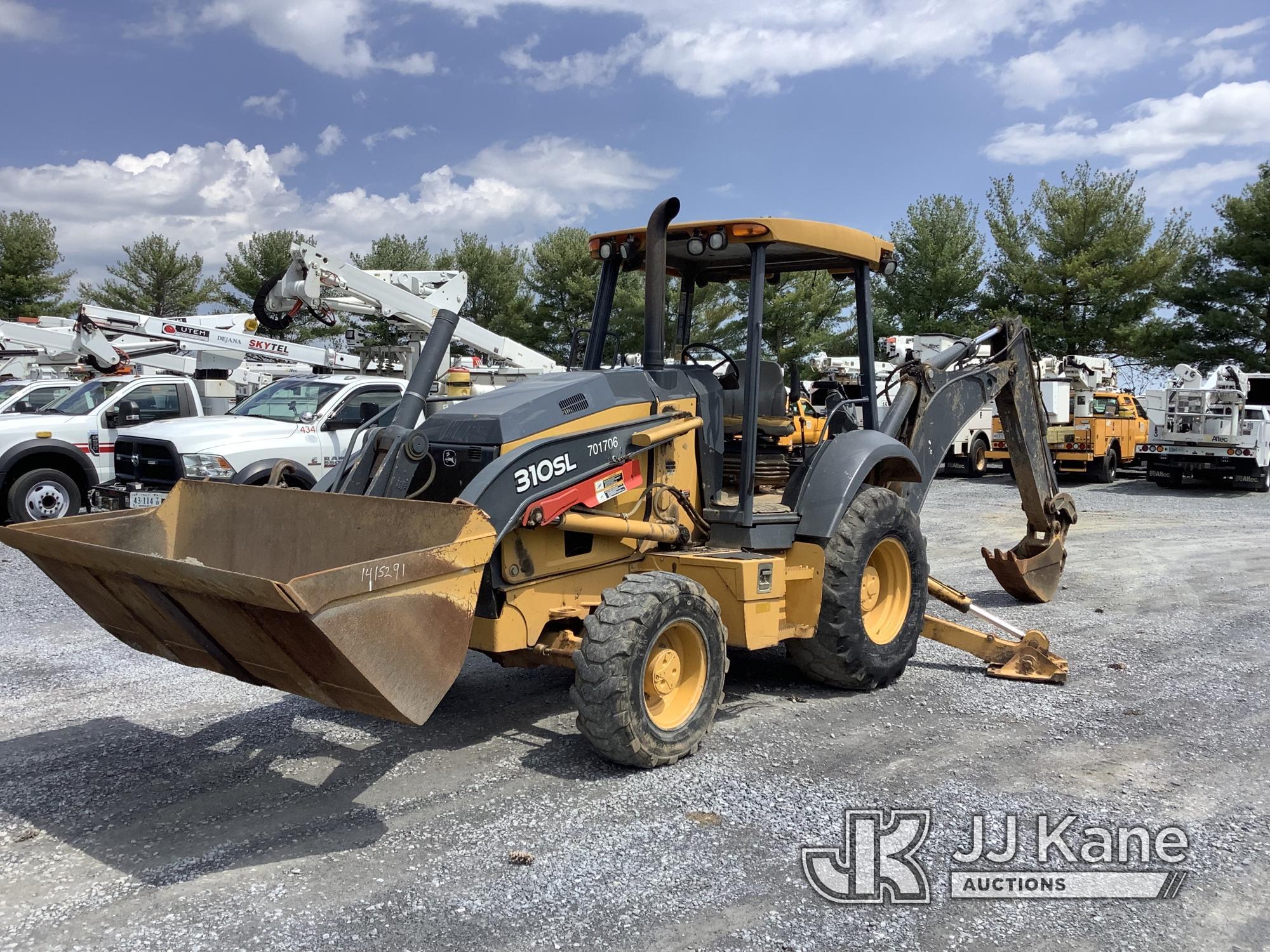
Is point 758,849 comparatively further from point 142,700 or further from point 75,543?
point 142,700

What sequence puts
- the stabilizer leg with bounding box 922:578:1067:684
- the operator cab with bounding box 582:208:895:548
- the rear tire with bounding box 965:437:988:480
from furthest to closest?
the rear tire with bounding box 965:437:988:480 → the stabilizer leg with bounding box 922:578:1067:684 → the operator cab with bounding box 582:208:895:548

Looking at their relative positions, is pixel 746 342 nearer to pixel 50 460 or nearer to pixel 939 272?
pixel 50 460

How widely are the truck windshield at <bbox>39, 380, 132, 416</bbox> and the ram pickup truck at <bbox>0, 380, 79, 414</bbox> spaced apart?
0.71m

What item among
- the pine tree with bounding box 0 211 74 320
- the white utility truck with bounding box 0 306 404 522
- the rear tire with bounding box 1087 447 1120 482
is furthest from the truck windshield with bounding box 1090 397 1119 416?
the pine tree with bounding box 0 211 74 320

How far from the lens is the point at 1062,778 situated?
4.95 meters

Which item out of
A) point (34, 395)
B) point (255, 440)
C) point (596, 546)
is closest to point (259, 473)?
point (255, 440)

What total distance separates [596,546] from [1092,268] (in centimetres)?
3163

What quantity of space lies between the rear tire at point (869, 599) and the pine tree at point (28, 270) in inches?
1490

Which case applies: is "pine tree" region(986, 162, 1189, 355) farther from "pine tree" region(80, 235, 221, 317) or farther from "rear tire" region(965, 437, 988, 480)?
"pine tree" region(80, 235, 221, 317)

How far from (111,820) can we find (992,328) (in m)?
6.69

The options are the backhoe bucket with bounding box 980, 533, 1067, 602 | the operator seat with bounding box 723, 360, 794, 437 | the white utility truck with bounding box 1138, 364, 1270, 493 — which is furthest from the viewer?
the white utility truck with bounding box 1138, 364, 1270, 493

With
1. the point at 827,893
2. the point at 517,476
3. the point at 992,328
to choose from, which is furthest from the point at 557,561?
the point at 992,328

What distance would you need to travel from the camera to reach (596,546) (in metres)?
5.37

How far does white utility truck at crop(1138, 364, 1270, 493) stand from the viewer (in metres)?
20.4
